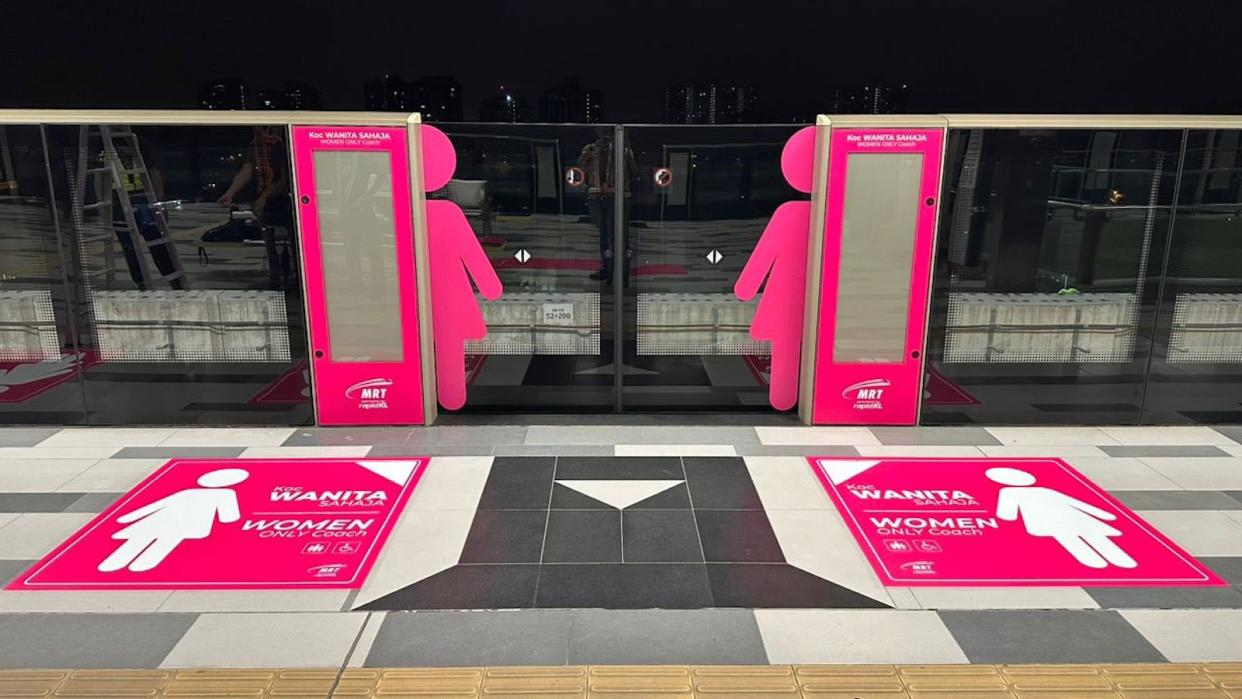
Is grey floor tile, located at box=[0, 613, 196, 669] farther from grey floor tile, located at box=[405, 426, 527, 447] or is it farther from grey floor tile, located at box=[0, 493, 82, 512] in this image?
grey floor tile, located at box=[405, 426, 527, 447]

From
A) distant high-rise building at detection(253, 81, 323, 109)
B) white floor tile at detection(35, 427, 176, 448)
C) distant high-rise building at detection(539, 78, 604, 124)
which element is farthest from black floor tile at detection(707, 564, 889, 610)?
distant high-rise building at detection(253, 81, 323, 109)

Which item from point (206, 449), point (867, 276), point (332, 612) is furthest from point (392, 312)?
point (867, 276)

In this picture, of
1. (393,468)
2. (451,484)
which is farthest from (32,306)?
(451,484)

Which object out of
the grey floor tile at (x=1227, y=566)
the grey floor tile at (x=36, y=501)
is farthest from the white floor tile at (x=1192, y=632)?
the grey floor tile at (x=36, y=501)

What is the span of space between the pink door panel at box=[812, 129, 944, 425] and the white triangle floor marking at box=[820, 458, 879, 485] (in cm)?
69

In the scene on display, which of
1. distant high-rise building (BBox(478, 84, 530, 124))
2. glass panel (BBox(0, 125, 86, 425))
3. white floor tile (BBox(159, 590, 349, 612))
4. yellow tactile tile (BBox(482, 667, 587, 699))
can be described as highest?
distant high-rise building (BBox(478, 84, 530, 124))

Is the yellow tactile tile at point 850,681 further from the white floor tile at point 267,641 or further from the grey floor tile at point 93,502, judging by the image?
the grey floor tile at point 93,502

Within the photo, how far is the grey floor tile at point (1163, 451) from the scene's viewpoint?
5.01 m

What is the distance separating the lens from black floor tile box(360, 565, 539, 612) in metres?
3.29

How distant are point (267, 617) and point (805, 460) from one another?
3069 millimetres

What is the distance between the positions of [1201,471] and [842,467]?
85.0 inches

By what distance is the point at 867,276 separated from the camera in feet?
17.3

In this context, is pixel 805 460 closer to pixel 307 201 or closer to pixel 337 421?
pixel 337 421

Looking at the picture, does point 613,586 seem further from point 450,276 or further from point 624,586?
point 450,276
